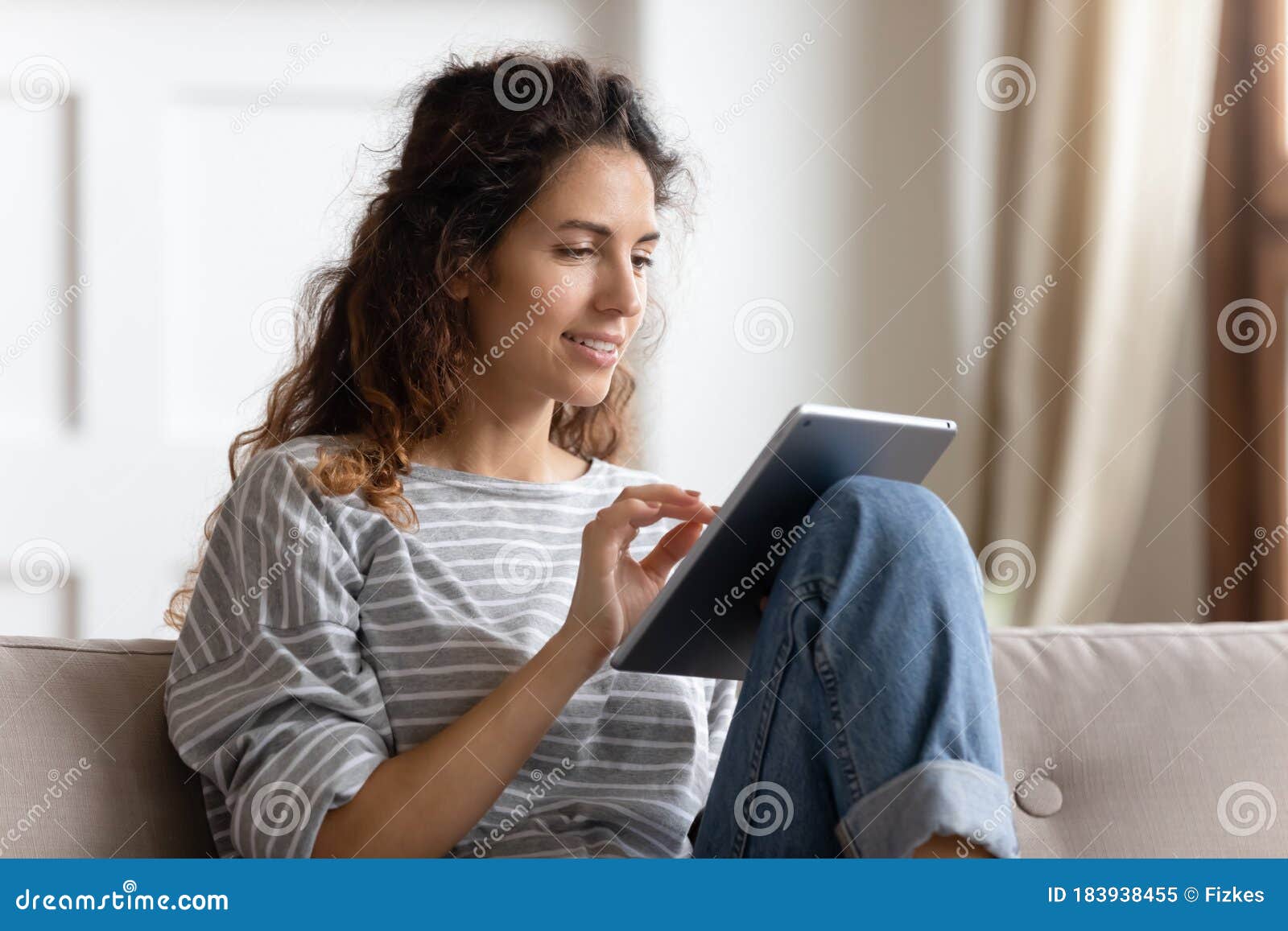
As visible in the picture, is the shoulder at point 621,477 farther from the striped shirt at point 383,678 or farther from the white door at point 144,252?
the white door at point 144,252

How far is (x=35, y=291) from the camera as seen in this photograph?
216 cm

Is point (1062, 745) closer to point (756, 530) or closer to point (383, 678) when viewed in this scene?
point (756, 530)

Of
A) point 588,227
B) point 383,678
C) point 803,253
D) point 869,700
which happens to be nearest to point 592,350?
point 588,227

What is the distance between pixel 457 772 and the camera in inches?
41.1

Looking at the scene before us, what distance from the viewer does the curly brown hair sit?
4.32 ft

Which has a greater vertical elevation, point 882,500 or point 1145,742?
point 882,500

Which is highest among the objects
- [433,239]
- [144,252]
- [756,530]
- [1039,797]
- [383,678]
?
[433,239]

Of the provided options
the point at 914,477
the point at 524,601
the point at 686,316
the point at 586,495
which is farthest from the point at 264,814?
the point at 686,316

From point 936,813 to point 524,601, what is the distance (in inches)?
20.3

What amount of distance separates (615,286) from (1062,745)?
0.65 m

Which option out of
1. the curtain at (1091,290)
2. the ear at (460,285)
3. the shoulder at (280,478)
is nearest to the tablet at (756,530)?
the shoulder at (280,478)

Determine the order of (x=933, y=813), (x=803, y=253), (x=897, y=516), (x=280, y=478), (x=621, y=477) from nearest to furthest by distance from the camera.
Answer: (x=933, y=813)
(x=897, y=516)
(x=280, y=478)
(x=621, y=477)
(x=803, y=253)

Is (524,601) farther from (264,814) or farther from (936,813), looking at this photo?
(936,813)

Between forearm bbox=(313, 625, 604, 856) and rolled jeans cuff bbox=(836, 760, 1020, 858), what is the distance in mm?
296
